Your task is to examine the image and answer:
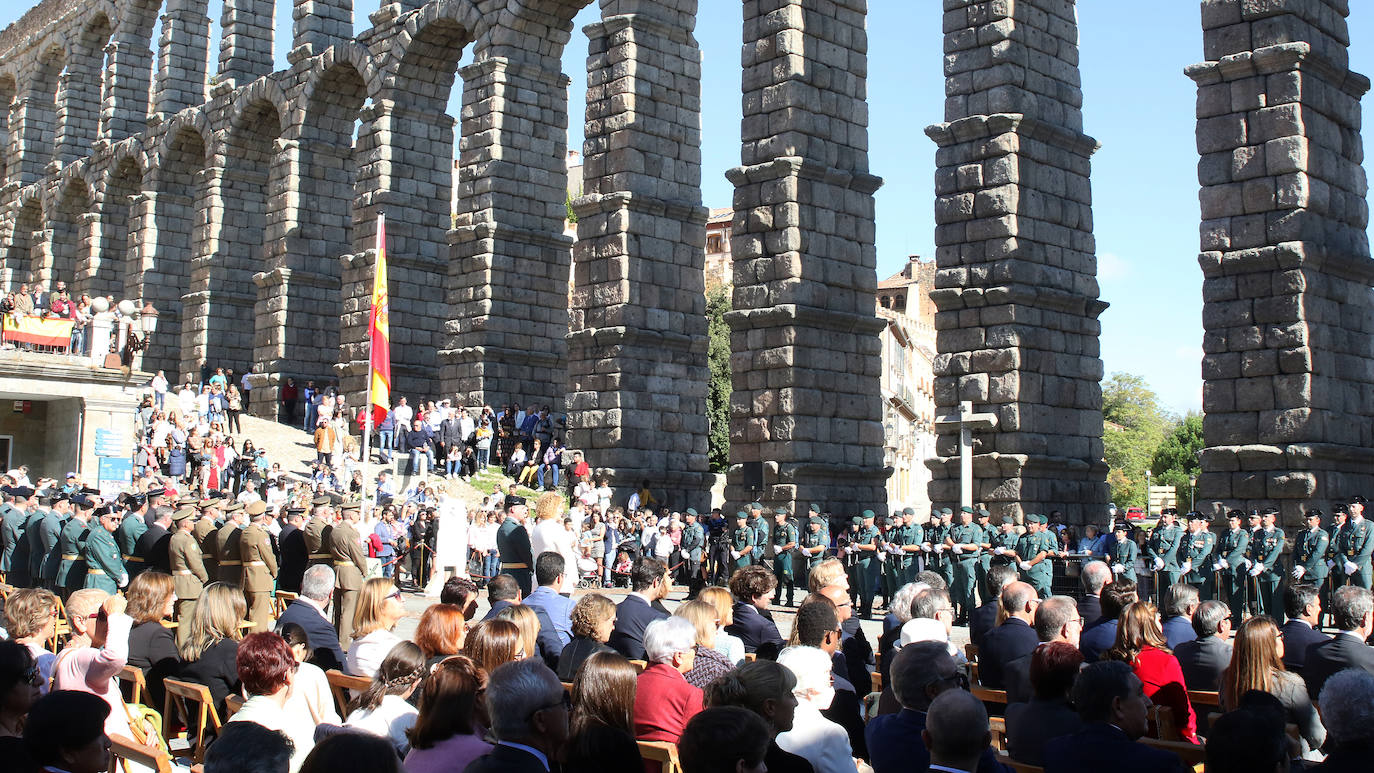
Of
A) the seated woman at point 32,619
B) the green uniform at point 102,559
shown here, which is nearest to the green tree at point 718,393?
the green uniform at point 102,559

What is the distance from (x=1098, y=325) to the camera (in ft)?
58.2

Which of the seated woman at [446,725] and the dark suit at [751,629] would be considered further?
the dark suit at [751,629]

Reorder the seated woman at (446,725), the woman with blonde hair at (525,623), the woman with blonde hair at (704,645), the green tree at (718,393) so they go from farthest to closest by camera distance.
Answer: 1. the green tree at (718,393)
2. the woman with blonde hair at (525,623)
3. the woman with blonde hair at (704,645)
4. the seated woman at (446,725)

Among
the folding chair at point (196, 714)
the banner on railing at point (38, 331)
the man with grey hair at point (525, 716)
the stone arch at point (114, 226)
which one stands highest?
the stone arch at point (114, 226)

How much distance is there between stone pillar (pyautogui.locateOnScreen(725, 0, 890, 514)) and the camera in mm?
19453

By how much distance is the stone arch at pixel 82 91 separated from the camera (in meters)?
45.4

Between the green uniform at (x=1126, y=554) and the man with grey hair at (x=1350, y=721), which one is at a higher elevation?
the green uniform at (x=1126, y=554)

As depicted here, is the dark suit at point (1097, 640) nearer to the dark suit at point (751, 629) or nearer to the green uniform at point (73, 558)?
the dark suit at point (751, 629)

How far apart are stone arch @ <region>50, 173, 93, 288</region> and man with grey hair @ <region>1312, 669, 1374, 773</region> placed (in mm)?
46178

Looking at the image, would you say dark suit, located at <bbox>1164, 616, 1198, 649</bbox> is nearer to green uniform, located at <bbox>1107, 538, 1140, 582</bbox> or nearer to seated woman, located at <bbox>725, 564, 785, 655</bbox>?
seated woman, located at <bbox>725, 564, 785, 655</bbox>

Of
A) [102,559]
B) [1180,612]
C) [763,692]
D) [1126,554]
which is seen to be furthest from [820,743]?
[1126,554]

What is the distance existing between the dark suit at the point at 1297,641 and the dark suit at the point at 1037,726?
1.93 metres

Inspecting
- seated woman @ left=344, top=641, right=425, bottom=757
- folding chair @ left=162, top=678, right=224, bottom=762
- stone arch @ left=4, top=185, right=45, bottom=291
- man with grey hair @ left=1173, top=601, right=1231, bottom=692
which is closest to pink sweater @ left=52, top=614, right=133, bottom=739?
folding chair @ left=162, top=678, right=224, bottom=762

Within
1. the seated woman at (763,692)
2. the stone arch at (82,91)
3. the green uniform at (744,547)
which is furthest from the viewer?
the stone arch at (82,91)
